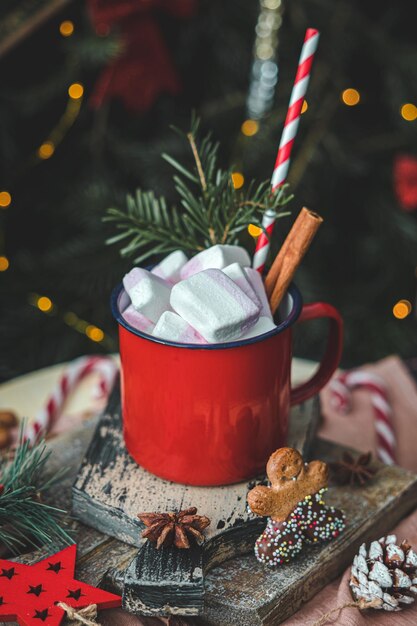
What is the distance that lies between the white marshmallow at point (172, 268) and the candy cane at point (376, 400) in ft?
1.36

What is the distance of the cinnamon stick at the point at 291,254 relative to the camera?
77 centimetres

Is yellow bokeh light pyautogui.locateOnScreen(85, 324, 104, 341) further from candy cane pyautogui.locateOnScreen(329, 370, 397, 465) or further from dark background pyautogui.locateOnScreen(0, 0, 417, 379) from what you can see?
candy cane pyautogui.locateOnScreen(329, 370, 397, 465)

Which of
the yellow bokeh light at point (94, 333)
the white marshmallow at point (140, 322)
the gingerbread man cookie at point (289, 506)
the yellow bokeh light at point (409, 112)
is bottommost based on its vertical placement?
the yellow bokeh light at point (94, 333)

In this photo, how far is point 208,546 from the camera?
733 millimetres

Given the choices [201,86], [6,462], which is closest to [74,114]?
[201,86]

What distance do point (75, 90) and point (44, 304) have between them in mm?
466

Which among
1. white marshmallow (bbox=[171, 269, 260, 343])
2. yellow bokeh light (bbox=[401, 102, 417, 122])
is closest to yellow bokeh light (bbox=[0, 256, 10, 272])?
yellow bokeh light (bbox=[401, 102, 417, 122])

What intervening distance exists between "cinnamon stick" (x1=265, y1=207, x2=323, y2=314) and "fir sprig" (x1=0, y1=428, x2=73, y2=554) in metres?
0.31

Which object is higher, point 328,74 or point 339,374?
point 328,74

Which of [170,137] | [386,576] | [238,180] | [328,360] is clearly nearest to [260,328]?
[328,360]

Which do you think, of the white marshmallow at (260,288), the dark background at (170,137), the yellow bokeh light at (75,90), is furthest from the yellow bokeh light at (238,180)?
the white marshmallow at (260,288)

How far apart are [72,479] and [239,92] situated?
0.97 meters

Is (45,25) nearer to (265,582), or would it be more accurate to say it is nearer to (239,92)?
(239,92)

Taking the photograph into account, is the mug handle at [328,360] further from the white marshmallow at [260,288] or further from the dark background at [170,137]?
the dark background at [170,137]
